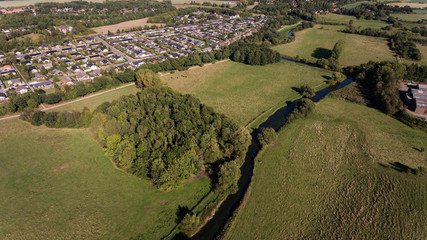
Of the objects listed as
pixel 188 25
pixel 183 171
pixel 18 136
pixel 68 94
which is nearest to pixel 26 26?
pixel 188 25

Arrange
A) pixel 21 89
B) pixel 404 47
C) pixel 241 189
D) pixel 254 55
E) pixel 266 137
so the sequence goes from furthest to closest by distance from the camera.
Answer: pixel 404 47, pixel 254 55, pixel 21 89, pixel 266 137, pixel 241 189

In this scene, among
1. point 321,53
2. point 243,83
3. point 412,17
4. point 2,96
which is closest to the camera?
point 2,96

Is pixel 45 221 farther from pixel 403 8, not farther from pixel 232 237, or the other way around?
pixel 403 8

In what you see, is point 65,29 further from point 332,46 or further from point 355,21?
point 355,21

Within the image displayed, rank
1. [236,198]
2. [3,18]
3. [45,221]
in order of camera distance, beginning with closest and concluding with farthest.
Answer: [45,221] < [236,198] < [3,18]

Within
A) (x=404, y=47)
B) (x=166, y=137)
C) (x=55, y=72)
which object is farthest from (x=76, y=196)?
(x=404, y=47)

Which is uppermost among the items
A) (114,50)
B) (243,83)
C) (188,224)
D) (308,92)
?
(114,50)

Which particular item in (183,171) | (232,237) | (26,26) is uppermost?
(26,26)

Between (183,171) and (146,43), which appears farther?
(146,43)

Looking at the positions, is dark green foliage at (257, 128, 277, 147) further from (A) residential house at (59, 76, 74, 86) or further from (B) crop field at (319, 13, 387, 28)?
(B) crop field at (319, 13, 387, 28)
